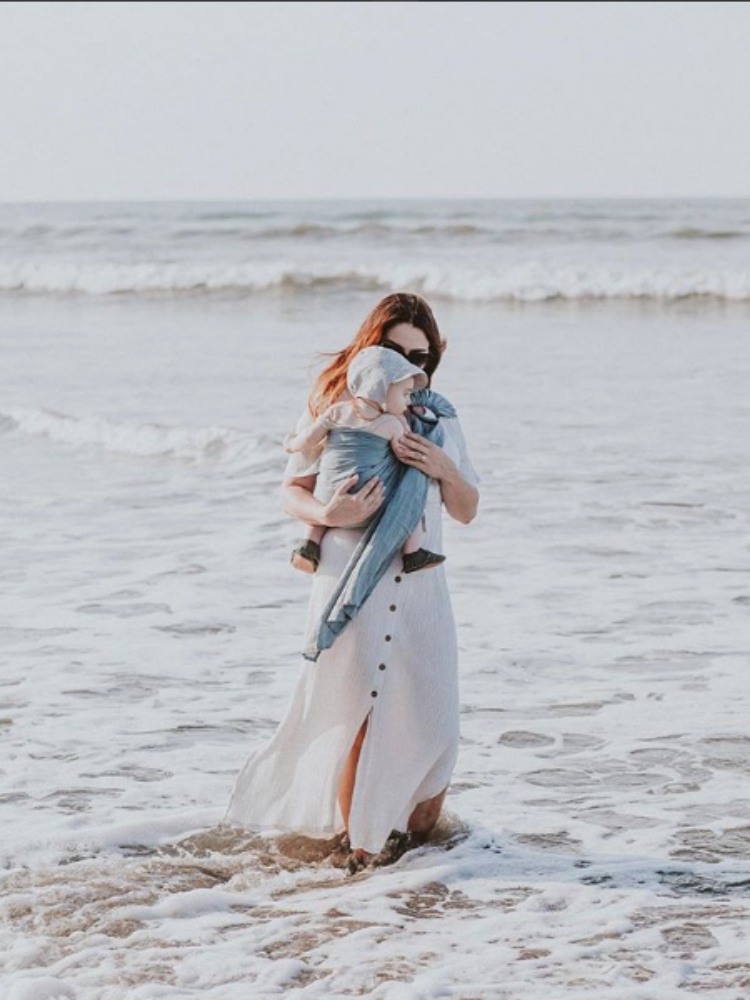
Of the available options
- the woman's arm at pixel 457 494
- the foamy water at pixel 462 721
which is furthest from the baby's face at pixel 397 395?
the foamy water at pixel 462 721

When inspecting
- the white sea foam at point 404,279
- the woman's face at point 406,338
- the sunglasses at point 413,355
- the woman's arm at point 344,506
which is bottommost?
the woman's arm at point 344,506

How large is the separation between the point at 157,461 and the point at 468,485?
26.8 ft

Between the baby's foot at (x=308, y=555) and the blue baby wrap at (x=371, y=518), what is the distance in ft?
0.38

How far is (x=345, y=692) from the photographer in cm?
454

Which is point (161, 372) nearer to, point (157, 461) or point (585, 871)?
point (157, 461)

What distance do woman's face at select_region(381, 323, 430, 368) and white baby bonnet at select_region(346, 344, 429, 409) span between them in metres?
0.07

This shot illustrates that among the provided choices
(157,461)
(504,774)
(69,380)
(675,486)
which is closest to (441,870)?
(504,774)

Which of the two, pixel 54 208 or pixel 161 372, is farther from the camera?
pixel 54 208

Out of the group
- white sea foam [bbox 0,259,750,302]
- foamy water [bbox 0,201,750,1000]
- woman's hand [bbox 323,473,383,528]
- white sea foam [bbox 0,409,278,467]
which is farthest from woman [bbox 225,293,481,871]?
white sea foam [bbox 0,259,750,302]

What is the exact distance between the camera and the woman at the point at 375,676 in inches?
178

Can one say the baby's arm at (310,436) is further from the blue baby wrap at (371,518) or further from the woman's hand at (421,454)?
the woman's hand at (421,454)

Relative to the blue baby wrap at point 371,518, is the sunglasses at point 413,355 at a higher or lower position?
higher

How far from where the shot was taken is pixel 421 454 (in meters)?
4.50

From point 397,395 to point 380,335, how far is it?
181 millimetres
